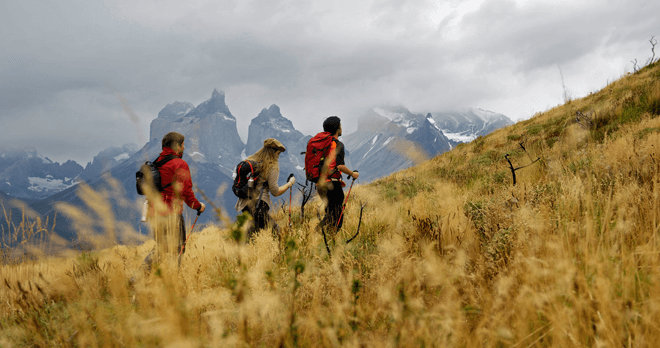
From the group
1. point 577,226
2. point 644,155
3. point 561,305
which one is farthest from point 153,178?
point 644,155

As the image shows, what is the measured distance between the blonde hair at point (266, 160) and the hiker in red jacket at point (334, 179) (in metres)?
0.93

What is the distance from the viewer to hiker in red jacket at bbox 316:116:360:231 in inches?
180

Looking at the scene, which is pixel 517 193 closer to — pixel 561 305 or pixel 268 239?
pixel 561 305

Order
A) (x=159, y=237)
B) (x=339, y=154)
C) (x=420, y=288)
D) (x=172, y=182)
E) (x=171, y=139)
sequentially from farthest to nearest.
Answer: (x=339, y=154) → (x=171, y=139) → (x=172, y=182) → (x=159, y=237) → (x=420, y=288)

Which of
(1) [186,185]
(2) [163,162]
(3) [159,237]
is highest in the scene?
(2) [163,162]

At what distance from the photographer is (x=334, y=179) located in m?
4.76

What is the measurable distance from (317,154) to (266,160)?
96cm

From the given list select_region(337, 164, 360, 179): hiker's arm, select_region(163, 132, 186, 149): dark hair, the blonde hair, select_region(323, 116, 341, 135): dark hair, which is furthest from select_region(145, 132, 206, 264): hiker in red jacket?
select_region(323, 116, 341, 135): dark hair

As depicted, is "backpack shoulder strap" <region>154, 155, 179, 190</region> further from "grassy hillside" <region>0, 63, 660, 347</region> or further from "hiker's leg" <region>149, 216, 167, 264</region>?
"grassy hillside" <region>0, 63, 660, 347</region>

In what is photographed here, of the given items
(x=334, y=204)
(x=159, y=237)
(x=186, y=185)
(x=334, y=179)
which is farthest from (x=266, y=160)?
(x=159, y=237)

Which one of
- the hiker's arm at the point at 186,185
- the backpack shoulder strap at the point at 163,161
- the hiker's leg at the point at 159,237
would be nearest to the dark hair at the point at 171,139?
the backpack shoulder strap at the point at 163,161

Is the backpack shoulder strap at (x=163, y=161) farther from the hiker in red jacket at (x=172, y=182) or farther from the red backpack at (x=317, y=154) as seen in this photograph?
the red backpack at (x=317, y=154)

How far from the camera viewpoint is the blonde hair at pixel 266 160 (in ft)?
16.2

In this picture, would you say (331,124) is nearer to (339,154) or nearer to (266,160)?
(339,154)
